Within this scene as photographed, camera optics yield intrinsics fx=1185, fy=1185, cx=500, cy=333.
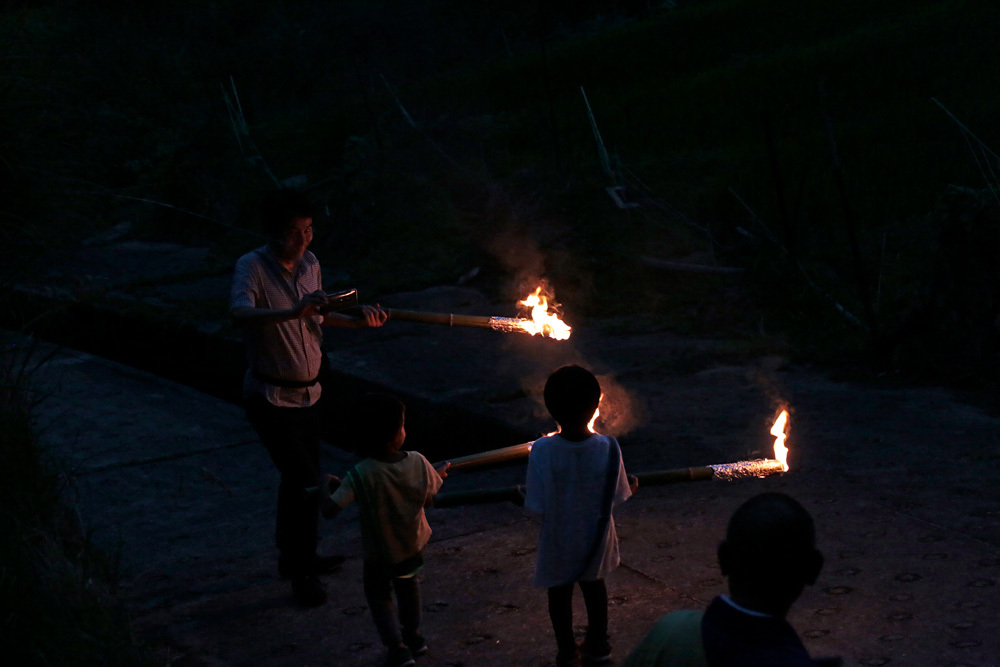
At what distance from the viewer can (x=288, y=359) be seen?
15.6ft

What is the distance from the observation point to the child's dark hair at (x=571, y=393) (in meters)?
3.59

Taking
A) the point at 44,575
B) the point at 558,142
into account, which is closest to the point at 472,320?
the point at 44,575

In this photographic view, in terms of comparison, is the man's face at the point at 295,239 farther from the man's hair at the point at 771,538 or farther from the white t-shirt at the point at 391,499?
the man's hair at the point at 771,538

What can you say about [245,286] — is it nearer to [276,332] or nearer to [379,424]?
[276,332]

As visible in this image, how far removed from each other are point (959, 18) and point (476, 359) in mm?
12075

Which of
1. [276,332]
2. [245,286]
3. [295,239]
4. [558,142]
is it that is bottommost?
[276,332]

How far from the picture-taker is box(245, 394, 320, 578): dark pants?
4.74 meters

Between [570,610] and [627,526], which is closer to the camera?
[570,610]

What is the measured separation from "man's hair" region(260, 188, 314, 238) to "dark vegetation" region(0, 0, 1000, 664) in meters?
0.93

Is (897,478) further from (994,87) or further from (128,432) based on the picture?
(994,87)

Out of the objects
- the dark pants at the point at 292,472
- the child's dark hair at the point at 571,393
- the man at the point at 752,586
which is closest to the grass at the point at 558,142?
the dark pants at the point at 292,472

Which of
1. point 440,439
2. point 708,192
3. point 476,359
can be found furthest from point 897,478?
point 708,192

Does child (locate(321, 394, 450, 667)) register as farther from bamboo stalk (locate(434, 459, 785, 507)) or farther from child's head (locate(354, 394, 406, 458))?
bamboo stalk (locate(434, 459, 785, 507))

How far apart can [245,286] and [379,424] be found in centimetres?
104
